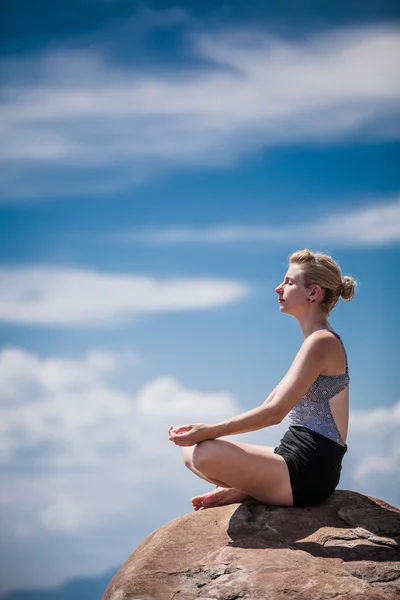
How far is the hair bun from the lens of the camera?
5.51 metres

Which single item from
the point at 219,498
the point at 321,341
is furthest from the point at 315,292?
the point at 219,498

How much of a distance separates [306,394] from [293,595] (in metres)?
1.33

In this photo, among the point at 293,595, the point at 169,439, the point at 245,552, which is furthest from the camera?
the point at 169,439

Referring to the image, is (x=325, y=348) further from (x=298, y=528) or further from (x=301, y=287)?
(x=298, y=528)

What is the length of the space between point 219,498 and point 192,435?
70cm

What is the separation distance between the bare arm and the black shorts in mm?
268

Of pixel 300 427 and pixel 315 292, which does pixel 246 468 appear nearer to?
pixel 300 427

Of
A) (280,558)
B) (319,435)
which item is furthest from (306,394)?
(280,558)

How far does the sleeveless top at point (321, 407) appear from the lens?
5.28 meters

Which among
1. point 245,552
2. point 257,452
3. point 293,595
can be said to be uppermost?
point 257,452

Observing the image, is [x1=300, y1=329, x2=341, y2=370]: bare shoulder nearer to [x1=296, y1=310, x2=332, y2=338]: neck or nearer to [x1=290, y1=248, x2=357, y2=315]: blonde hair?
[x1=296, y1=310, x2=332, y2=338]: neck

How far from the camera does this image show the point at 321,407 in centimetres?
529

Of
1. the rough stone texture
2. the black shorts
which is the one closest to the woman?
the black shorts

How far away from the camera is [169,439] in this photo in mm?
5176
